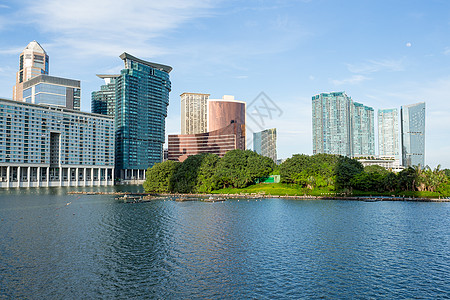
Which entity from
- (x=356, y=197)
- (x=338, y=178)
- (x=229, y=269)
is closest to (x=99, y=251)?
(x=229, y=269)

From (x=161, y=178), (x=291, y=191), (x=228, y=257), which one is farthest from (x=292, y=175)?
(x=228, y=257)

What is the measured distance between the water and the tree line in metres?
56.8

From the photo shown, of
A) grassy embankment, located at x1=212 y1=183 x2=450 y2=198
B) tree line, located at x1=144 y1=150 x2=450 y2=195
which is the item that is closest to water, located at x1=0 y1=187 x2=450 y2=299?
grassy embankment, located at x1=212 y1=183 x2=450 y2=198

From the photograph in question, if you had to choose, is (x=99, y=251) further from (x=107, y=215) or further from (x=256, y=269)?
(x=107, y=215)

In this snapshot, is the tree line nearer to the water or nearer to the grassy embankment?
the grassy embankment

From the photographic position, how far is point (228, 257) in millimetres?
51812

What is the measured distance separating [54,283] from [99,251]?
14634mm

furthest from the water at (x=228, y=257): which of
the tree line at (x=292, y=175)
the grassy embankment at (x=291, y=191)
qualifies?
the tree line at (x=292, y=175)

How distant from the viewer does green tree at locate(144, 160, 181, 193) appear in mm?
181000

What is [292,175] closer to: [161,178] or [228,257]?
[161,178]

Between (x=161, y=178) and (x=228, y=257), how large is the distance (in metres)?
135

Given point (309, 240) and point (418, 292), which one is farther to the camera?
point (309, 240)

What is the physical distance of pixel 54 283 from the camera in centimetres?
4097

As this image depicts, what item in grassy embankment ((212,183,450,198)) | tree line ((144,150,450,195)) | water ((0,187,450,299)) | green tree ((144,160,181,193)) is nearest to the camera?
water ((0,187,450,299))
